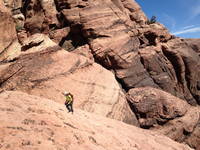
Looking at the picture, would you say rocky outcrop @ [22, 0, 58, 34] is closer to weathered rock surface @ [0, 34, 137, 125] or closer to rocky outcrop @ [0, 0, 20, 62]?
rocky outcrop @ [0, 0, 20, 62]

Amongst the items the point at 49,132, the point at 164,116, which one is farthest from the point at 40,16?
the point at 49,132

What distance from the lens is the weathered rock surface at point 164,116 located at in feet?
63.4

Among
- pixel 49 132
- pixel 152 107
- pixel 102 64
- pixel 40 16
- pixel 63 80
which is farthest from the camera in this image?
pixel 40 16

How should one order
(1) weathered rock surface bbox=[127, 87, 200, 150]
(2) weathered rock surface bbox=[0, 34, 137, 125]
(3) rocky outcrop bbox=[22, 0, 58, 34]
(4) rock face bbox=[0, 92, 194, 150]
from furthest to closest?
(3) rocky outcrop bbox=[22, 0, 58, 34], (1) weathered rock surface bbox=[127, 87, 200, 150], (2) weathered rock surface bbox=[0, 34, 137, 125], (4) rock face bbox=[0, 92, 194, 150]

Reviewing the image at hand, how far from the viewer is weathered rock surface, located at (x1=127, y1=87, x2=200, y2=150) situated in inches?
761

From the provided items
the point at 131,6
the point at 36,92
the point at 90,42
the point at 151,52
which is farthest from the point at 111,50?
the point at 131,6

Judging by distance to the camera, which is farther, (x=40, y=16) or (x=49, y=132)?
(x=40, y=16)

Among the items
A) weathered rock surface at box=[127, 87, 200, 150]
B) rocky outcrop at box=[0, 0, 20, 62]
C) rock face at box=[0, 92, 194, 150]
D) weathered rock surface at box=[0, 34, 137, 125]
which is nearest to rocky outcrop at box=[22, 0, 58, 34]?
rocky outcrop at box=[0, 0, 20, 62]

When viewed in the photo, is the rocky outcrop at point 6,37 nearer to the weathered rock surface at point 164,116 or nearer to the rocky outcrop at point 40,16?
the rocky outcrop at point 40,16

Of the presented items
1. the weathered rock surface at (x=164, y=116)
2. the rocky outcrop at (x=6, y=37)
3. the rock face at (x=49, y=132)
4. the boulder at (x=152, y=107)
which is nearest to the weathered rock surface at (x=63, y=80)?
the boulder at (x=152, y=107)

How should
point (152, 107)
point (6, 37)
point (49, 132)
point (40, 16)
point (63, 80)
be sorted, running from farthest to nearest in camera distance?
point (40, 16) < point (6, 37) < point (152, 107) < point (63, 80) < point (49, 132)

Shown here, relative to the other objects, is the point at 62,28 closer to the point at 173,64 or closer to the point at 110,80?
the point at 110,80

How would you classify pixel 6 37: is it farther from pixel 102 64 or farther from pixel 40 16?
pixel 102 64

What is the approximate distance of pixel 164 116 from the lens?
19719 mm
